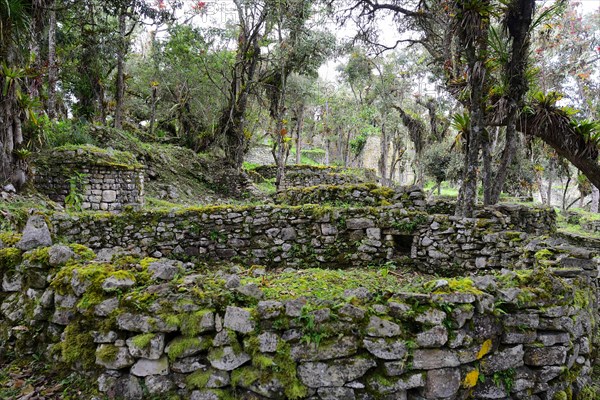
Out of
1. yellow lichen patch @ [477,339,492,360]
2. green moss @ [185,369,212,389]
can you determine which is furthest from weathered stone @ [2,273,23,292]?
yellow lichen patch @ [477,339,492,360]

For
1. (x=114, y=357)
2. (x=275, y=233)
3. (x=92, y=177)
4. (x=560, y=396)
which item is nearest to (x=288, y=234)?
(x=275, y=233)

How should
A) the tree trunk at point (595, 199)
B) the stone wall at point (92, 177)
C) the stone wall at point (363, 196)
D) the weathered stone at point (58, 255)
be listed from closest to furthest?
the weathered stone at point (58, 255) < the stone wall at point (363, 196) < the stone wall at point (92, 177) < the tree trunk at point (595, 199)

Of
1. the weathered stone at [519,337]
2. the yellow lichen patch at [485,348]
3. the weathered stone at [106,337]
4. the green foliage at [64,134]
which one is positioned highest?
the green foliage at [64,134]

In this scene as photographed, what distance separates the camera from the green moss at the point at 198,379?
2.56 meters

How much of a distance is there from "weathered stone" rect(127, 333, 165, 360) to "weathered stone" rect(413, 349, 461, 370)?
185 cm

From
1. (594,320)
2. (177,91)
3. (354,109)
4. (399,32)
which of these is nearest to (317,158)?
(354,109)

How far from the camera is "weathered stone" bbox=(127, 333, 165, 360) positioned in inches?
102

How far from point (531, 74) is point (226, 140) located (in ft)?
39.4

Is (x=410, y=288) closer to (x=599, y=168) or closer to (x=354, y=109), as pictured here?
(x=599, y=168)

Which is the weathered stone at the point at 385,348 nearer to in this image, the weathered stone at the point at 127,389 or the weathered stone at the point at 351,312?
the weathered stone at the point at 351,312

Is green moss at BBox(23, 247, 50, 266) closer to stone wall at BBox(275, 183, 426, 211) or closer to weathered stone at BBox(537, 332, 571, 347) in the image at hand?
weathered stone at BBox(537, 332, 571, 347)

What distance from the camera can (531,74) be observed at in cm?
879

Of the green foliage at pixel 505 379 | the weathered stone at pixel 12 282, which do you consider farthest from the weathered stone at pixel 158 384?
the green foliage at pixel 505 379

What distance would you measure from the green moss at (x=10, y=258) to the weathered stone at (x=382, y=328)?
10.8ft
